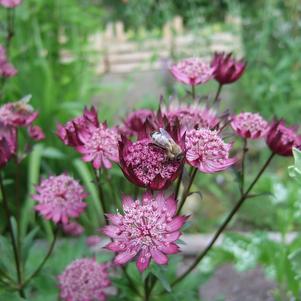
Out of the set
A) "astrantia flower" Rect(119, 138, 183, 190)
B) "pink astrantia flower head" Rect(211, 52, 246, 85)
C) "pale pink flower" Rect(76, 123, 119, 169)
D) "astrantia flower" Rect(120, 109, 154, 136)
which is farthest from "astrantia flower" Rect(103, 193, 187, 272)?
"pink astrantia flower head" Rect(211, 52, 246, 85)

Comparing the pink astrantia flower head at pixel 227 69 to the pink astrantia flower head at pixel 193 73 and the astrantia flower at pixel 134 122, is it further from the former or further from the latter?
the astrantia flower at pixel 134 122

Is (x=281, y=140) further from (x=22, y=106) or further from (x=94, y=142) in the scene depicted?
(x=22, y=106)

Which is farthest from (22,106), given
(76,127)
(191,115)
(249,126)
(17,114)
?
(249,126)

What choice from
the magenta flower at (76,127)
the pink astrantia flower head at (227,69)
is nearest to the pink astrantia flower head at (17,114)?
the magenta flower at (76,127)

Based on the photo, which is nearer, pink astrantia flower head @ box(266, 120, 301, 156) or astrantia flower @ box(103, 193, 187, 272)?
astrantia flower @ box(103, 193, 187, 272)

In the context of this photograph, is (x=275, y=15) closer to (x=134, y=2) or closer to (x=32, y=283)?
(x=134, y=2)

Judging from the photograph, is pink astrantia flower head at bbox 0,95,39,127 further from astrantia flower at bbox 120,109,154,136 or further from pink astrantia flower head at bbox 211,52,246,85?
pink astrantia flower head at bbox 211,52,246,85
